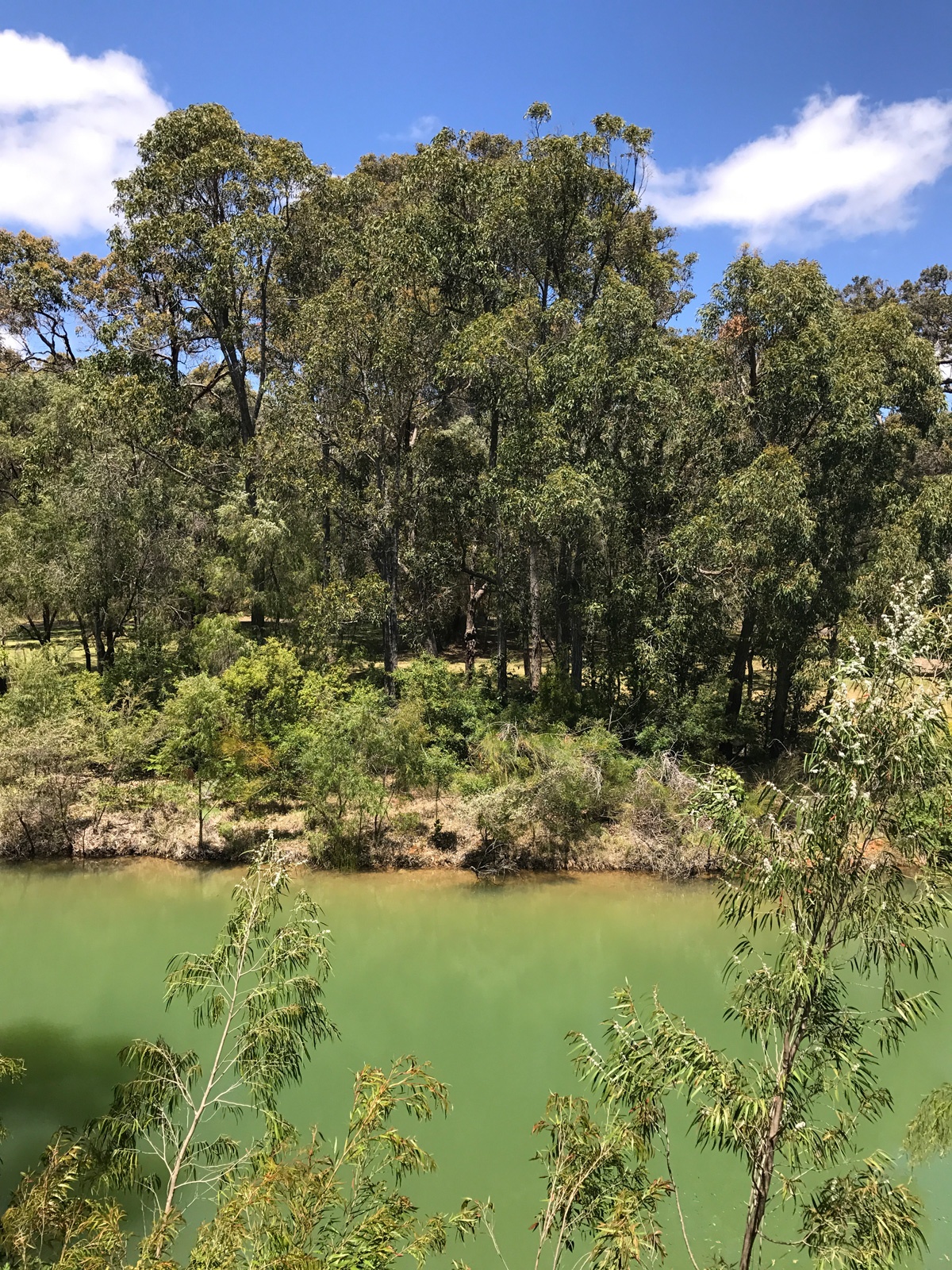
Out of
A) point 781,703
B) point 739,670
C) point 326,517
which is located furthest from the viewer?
point 326,517

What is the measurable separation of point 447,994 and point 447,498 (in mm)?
11822

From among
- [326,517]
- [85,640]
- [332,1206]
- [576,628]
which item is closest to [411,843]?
[576,628]

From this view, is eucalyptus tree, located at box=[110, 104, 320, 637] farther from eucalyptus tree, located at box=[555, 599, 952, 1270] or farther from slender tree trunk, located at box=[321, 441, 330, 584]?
eucalyptus tree, located at box=[555, 599, 952, 1270]

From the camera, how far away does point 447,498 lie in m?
20.1

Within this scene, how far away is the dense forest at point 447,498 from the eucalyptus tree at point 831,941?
35.3 ft

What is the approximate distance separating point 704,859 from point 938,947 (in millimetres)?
4355

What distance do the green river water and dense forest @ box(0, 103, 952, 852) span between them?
5.81ft

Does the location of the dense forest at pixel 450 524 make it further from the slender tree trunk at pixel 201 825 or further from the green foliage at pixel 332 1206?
the green foliage at pixel 332 1206

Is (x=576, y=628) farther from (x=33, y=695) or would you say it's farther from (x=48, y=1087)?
(x=48, y=1087)

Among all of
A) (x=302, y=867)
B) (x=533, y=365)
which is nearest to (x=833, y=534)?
(x=533, y=365)

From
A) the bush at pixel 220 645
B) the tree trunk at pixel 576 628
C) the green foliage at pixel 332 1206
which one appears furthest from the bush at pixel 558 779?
the green foliage at pixel 332 1206

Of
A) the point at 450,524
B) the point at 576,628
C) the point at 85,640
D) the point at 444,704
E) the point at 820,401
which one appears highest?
the point at 820,401

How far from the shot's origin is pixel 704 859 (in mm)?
15594

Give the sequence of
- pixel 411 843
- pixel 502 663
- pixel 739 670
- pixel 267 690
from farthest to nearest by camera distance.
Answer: pixel 502 663, pixel 739 670, pixel 267 690, pixel 411 843
